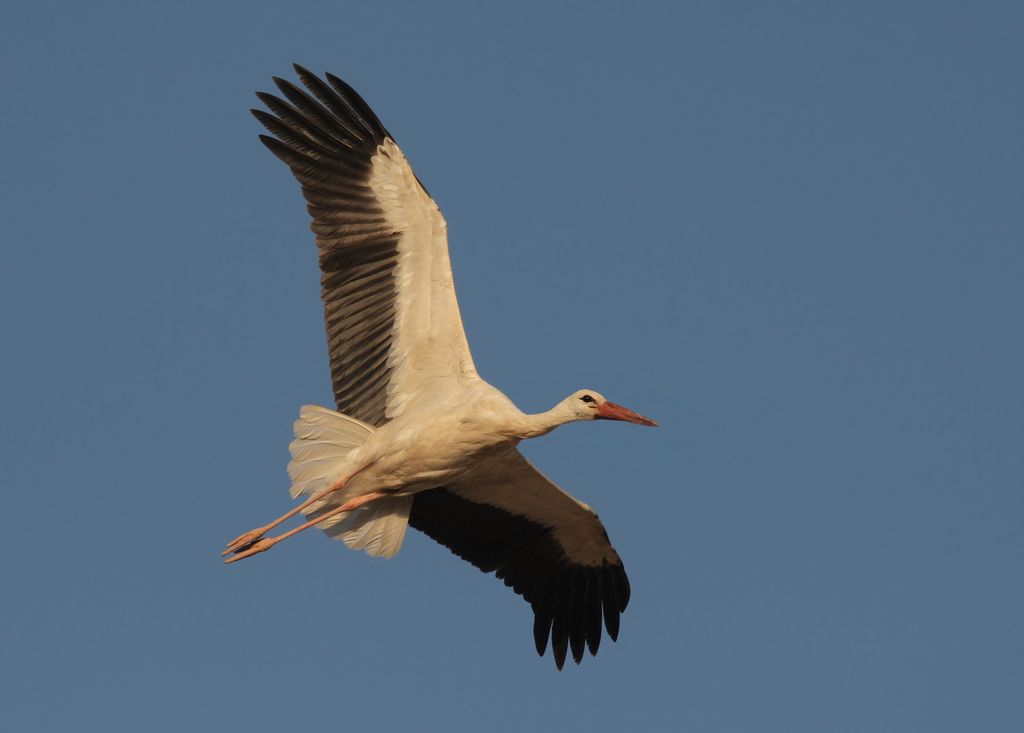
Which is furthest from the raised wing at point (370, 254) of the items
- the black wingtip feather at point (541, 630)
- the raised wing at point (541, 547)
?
the black wingtip feather at point (541, 630)

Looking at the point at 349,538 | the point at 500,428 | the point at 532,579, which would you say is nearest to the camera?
the point at 500,428

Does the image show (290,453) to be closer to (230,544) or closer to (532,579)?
(230,544)

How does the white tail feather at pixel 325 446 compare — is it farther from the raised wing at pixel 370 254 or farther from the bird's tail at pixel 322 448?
the raised wing at pixel 370 254

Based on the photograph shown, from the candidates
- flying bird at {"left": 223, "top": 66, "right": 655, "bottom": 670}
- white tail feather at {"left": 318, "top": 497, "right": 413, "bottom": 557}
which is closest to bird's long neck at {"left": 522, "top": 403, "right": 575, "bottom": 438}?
flying bird at {"left": 223, "top": 66, "right": 655, "bottom": 670}

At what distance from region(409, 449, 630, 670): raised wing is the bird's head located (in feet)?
3.22

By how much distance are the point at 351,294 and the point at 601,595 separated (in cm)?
373

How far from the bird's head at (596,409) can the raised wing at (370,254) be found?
86 centimetres

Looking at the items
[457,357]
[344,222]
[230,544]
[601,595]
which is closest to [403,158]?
[344,222]

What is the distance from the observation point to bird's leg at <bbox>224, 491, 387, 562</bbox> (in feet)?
43.3

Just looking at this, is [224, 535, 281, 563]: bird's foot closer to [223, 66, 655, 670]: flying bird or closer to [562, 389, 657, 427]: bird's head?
[223, 66, 655, 670]: flying bird

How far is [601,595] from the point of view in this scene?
578 inches

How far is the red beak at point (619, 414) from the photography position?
1305 cm

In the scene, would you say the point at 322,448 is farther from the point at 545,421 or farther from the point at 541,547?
the point at 541,547

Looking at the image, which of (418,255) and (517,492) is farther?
(517,492)
